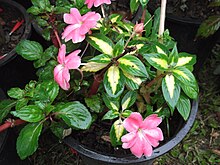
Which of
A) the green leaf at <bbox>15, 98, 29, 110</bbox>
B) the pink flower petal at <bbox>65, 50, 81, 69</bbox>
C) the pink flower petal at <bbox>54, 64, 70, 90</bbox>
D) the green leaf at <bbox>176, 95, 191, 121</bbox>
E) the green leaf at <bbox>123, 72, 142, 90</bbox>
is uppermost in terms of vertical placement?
the pink flower petal at <bbox>65, 50, 81, 69</bbox>

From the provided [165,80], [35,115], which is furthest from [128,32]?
[35,115]

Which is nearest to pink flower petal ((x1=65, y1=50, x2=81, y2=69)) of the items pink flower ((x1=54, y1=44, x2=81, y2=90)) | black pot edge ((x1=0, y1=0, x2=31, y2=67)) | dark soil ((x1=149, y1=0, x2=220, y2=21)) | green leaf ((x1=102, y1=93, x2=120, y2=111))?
pink flower ((x1=54, y1=44, x2=81, y2=90))

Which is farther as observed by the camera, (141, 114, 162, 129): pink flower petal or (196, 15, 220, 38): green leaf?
(196, 15, 220, 38): green leaf

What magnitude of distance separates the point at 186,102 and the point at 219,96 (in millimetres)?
820

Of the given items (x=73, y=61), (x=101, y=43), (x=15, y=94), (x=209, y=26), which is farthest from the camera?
(x=209, y=26)

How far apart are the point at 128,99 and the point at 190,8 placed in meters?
0.79

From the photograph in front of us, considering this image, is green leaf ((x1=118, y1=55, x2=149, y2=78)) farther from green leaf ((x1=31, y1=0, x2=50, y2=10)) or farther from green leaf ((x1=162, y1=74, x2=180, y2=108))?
green leaf ((x1=31, y1=0, x2=50, y2=10))

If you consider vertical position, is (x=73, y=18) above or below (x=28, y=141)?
above

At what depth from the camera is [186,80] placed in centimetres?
101

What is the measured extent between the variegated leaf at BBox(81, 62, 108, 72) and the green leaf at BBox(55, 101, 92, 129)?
4.3 inches

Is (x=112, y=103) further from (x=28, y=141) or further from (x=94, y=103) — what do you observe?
(x=28, y=141)

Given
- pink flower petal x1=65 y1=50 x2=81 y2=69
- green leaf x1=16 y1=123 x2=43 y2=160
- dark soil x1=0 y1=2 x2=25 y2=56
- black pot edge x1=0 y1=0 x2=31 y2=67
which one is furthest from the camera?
dark soil x1=0 y1=2 x2=25 y2=56

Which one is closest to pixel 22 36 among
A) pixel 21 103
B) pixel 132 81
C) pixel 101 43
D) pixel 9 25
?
pixel 9 25

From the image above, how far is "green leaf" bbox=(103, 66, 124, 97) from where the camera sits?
1.00m
